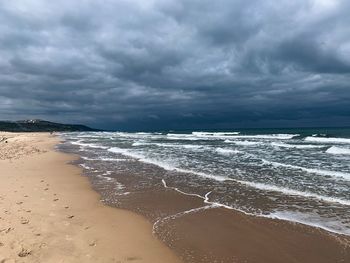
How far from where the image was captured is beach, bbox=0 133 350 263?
619cm

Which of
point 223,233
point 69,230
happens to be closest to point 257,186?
point 223,233

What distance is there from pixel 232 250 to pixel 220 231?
119 cm

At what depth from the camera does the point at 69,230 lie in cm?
755

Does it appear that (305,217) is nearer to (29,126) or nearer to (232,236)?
(232,236)

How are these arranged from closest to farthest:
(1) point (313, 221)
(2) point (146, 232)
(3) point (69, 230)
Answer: (3) point (69, 230) → (2) point (146, 232) → (1) point (313, 221)

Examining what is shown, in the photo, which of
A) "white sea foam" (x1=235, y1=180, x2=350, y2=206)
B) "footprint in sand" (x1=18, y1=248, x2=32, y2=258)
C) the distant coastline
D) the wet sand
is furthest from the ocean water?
the distant coastline

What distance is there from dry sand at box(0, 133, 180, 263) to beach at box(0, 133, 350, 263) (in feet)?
0.05

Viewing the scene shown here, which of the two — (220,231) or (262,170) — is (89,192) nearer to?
(220,231)

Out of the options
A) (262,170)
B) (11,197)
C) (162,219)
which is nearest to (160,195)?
(162,219)

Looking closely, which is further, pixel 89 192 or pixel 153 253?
pixel 89 192

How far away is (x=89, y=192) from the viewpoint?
1230 cm

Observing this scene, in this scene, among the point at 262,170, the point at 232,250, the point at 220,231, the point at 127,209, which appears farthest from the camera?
the point at 262,170

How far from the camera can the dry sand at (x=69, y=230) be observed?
20.1 ft

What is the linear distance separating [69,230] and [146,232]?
1717mm
